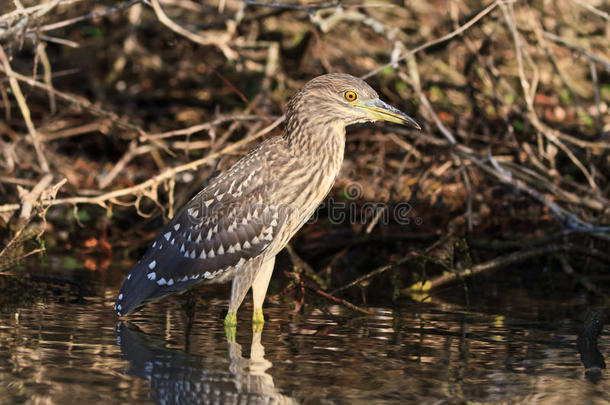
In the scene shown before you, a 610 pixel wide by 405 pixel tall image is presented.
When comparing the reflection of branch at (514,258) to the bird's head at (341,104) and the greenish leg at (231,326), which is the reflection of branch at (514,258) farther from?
the greenish leg at (231,326)

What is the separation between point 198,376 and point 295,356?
641mm

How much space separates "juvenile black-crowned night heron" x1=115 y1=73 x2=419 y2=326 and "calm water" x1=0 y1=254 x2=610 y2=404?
27 cm

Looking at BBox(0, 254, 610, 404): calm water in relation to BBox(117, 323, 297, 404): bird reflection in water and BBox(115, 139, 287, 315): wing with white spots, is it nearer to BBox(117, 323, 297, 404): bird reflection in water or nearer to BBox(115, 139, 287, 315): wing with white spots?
BBox(117, 323, 297, 404): bird reflection in water

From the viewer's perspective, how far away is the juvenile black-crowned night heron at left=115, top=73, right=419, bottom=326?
534 centimetres

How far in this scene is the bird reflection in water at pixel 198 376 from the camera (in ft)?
11.3

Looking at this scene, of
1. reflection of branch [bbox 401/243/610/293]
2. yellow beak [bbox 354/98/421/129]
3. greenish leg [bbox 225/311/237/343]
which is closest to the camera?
greenish leg [bbox 225/311/237/343]

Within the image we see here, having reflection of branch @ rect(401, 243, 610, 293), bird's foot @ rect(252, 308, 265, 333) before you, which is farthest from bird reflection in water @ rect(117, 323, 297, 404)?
reflection of branch @ rect(401, 243, 610, 293)

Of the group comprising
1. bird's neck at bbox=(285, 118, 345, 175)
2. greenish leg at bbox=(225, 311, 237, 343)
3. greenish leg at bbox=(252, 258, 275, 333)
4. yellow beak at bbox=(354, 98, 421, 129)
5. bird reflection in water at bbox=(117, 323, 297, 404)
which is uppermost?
yellow beak at bbox=(354, 98, 421, 129)

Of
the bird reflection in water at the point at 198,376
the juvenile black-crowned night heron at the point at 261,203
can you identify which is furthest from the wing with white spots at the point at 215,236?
the bird reflection in water at the point at 198,376

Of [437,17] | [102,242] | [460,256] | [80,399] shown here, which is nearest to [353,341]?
[80,399]

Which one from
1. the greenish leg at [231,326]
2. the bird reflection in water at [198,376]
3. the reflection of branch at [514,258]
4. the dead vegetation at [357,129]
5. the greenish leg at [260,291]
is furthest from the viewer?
the dead vegetation at [357,129]

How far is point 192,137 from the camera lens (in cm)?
933

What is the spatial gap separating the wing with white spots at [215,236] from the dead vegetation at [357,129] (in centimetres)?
86

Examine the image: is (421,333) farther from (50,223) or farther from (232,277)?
(50,223)
